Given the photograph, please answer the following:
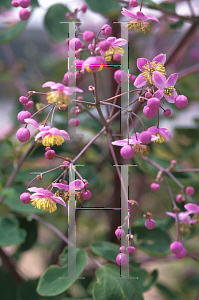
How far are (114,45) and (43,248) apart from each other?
100 cm

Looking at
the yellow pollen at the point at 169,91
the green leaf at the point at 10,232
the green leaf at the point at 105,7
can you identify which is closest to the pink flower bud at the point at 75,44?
the yellow pollen at the point at 169,91

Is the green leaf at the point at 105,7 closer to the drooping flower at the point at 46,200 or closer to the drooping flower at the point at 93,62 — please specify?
the drooping flower at the point at 93,62

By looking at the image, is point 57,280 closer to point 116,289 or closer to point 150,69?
point 116,289

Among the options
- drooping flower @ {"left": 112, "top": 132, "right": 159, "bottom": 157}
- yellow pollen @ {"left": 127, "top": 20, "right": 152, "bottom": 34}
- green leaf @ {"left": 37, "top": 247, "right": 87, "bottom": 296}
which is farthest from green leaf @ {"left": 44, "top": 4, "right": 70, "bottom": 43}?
green leaf @ {"left": 37, "top": 247, "right": 87, "bottom": 296}

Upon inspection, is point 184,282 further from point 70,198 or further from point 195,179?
point 70,198

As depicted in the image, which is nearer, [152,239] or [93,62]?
[93,62]

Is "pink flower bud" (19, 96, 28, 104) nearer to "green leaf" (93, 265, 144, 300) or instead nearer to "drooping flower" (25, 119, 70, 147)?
"drooping flower" (25, 119, 70, 147)

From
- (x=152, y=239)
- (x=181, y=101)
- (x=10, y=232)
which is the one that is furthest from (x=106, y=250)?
(x=181, y=101)

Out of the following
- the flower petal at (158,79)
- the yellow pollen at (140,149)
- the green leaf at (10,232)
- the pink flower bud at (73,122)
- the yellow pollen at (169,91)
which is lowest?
the green leaf at (10,232)

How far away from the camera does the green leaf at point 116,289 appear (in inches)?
18.4

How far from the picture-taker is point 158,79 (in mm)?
366

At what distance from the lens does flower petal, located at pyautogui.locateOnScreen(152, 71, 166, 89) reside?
14.4 inches

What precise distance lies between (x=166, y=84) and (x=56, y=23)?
49cm

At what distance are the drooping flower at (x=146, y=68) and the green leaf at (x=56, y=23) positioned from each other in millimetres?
411
